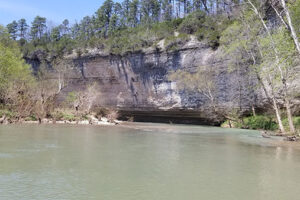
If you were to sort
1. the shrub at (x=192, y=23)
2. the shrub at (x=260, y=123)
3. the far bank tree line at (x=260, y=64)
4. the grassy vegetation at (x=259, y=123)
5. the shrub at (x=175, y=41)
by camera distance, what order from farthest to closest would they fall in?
the shrub at (x=192, y=23) → the shrub at (x=175, y=41) → the shrub at (x=260, y=123) → the grassy vegetation at (x=259, y=123) → the far bank tree line at (x=260, y=64)

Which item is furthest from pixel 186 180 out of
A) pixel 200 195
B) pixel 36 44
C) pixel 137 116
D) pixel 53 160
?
pixel 36 44

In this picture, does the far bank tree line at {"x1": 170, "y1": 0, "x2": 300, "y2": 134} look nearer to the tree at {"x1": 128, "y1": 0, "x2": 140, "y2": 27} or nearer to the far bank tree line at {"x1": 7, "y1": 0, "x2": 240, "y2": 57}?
the far bank tree line at {"x1": 7, "y1": 0, "x2": 240, "y2": 57}

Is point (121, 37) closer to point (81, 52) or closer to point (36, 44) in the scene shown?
point (81, 52)

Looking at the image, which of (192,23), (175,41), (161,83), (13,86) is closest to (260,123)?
(161,83)

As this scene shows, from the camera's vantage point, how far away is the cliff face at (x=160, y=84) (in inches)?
1196

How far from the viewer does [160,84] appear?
3691 centimetres

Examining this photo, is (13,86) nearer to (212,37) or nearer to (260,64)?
(212,37)

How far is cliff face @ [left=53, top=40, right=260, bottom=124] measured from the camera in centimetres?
3038

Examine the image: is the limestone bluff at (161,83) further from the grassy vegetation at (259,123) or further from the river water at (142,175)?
the river water at (142,175)

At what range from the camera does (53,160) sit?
29.4ft

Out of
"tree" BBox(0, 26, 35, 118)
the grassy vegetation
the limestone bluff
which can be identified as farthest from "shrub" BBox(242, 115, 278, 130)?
"tree" BBox(0, 26, 35, 118)

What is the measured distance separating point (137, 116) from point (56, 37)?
25.6 meters

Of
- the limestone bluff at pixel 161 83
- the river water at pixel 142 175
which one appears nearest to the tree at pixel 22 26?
the limestone bluff at pixel 161 83

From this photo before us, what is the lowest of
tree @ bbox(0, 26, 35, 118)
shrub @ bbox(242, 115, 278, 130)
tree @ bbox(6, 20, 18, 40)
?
shrub @ bbox(242, 115, 278, 130)
